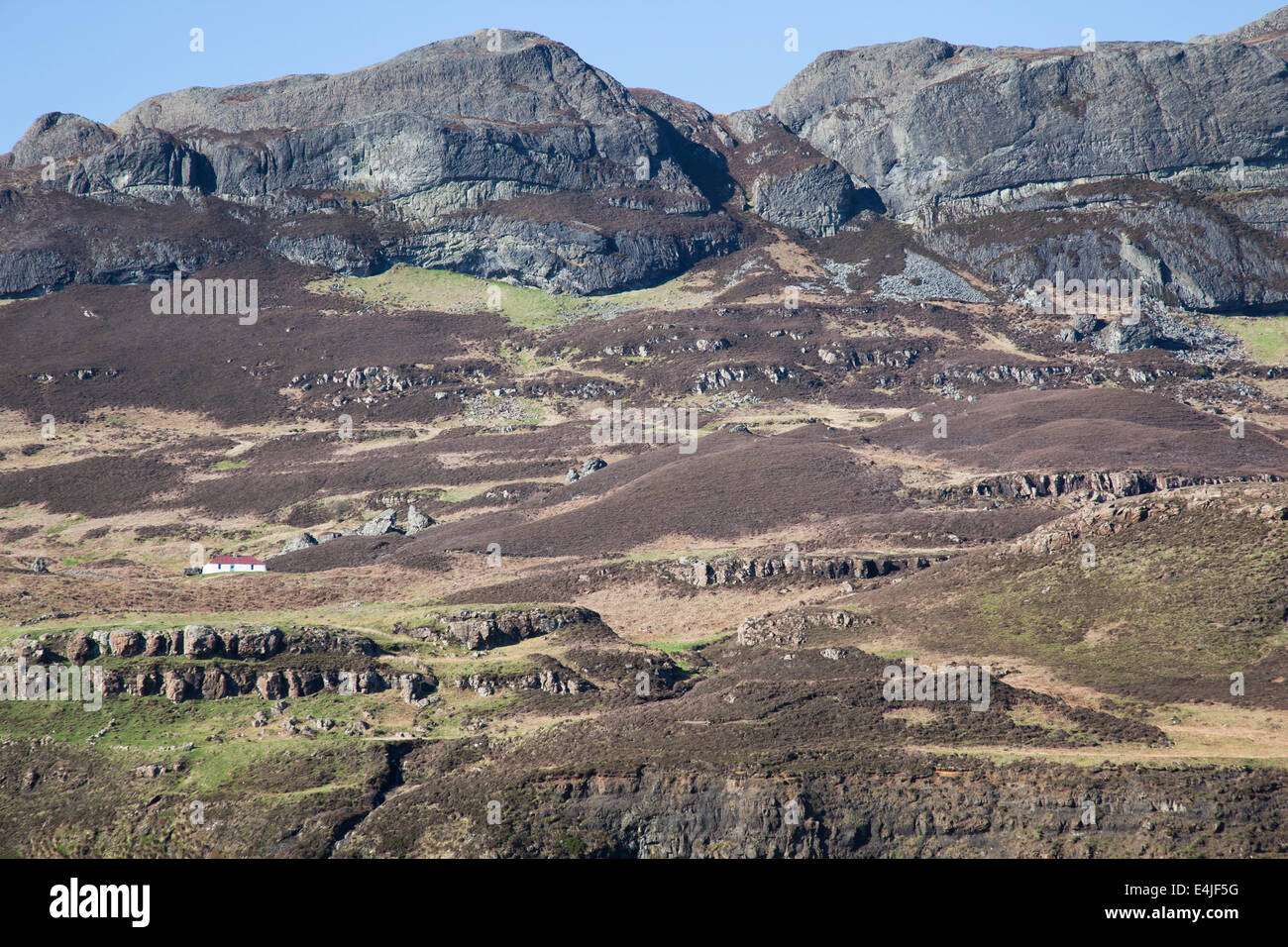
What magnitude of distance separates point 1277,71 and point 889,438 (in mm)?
130206

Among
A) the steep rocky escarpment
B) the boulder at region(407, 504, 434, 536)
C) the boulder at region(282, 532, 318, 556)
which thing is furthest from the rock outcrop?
the steep rocky escarpment

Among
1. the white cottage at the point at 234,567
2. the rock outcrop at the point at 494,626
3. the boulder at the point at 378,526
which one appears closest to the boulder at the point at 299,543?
the boulder at the point at 378,526

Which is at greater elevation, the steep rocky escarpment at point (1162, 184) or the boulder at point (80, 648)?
the steep rocky escarpment at point (1162, 184)

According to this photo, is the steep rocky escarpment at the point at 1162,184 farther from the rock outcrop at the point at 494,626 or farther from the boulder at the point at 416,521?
the rock outcrop at the point at 494,626

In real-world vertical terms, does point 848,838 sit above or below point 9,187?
below

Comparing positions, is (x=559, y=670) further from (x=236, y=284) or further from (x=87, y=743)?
(x=236, y=284)

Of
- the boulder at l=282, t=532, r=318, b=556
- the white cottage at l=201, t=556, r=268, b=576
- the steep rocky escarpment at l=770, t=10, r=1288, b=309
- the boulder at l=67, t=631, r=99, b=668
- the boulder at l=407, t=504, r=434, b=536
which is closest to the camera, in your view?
the boulder at l=67, t=631, r=99, b=668

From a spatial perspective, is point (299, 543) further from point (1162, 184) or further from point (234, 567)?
point (1162, 184)

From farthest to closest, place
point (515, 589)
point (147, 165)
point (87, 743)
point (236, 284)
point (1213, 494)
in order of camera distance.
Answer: point (147, 165), point (236, 284), point (515, 589), point (1213, 494), point (87, 743)

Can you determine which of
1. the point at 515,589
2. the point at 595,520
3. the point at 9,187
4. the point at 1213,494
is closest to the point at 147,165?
the point at 9,187

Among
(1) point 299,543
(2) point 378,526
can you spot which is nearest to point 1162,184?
(2) point 378,526

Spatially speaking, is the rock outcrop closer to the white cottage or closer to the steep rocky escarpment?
the white cottage
